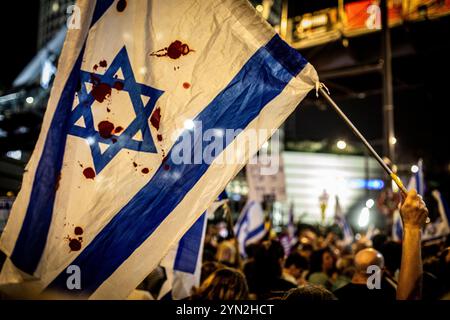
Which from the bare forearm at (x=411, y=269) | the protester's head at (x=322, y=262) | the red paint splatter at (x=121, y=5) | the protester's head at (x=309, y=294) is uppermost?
the red paint splatter at (x=121, y=5)

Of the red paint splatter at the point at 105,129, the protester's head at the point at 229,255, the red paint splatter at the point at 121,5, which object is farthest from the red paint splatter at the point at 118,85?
the protester's head at the point at 229,255

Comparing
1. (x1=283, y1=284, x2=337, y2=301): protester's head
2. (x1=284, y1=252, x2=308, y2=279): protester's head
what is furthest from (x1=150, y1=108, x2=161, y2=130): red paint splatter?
(x1=284, y1=252, x2=308, y2=279): protester's head

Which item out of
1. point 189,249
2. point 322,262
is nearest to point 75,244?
point 189,249

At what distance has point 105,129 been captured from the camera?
2.75 m

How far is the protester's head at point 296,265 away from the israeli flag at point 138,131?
434cm

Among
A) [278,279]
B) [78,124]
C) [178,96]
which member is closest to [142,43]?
[178,96]

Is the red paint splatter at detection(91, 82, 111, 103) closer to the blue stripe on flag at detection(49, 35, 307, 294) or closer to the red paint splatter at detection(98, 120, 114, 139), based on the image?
the red paint splatter at detection(98, 120, 114, 139)

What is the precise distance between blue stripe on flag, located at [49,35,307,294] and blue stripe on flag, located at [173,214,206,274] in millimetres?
2065

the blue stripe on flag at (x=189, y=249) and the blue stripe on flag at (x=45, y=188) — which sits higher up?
the blue stripe on flag at (x=45, y=188)

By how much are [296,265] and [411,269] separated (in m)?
4.36

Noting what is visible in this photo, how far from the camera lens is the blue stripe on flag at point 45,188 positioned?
260 centimetres

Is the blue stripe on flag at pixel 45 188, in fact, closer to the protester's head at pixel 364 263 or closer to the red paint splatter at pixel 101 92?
the red paint splatter at pixel 101 92

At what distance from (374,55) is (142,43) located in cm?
1661

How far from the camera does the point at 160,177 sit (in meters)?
2.68
